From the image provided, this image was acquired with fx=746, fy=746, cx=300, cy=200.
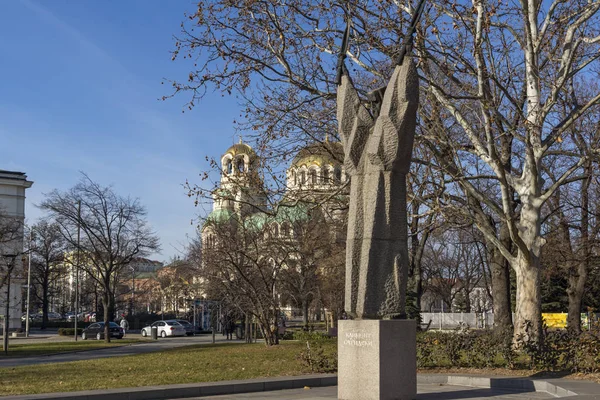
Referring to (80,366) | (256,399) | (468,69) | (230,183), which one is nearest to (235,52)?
(230,183)

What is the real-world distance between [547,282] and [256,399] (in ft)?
152

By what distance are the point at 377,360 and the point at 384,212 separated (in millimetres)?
2299

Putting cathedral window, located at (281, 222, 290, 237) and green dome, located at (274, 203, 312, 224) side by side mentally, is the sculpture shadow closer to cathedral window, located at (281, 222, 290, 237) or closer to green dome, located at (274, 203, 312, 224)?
green dome, located at (274, 203, 312, 224)

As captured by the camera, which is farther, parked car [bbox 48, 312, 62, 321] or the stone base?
parked car [bbox 48, 312, 62, 321]

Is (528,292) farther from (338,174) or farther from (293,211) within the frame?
Answer: (293,211)

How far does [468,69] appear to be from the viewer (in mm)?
18922

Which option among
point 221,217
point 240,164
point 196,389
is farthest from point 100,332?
point 196,389

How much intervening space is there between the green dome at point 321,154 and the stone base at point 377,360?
36.7 feet

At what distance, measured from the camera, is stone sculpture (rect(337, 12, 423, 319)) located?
11672 mm

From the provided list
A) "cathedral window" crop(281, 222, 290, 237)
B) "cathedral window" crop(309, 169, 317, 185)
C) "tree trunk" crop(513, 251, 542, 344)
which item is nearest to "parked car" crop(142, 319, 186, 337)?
"cathedral window" crop(281, 222, 290, 237)

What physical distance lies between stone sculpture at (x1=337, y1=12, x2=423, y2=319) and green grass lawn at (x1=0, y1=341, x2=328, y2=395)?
15.6 ft

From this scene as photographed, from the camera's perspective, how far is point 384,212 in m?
11.7

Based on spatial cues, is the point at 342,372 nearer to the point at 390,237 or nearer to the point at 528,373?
the point at 390,237

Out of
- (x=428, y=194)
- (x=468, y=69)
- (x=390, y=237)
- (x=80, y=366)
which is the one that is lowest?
(x=80, y=366)
